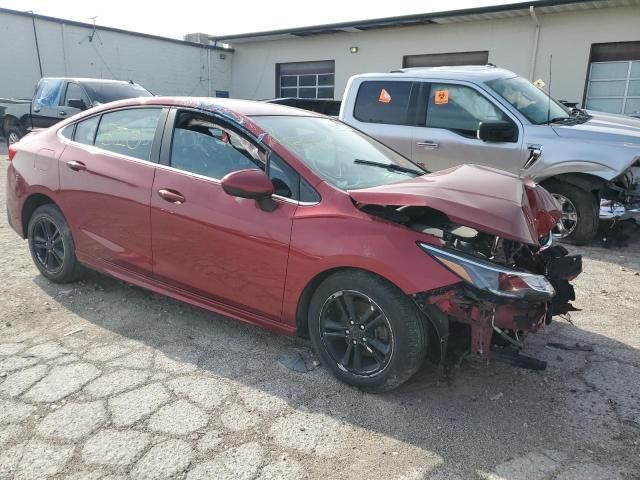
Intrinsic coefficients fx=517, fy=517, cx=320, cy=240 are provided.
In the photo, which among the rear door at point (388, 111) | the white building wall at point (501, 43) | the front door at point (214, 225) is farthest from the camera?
the white building wall at point (501, 43)

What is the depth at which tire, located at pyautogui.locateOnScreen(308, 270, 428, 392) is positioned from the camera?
2.71 meters

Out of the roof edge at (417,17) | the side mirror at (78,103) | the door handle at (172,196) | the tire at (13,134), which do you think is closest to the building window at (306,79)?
the roof edge at (417,17)

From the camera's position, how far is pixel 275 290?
122 inches

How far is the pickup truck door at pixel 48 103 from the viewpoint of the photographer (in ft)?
38.1

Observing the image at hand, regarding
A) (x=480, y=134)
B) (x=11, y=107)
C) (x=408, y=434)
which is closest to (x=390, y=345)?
(x=408, y=434)

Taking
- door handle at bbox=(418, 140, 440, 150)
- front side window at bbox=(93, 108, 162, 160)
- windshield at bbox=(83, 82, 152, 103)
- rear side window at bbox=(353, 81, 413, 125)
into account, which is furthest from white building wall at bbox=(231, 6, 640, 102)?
front side window at bbox=(93, 108, 162, 160)

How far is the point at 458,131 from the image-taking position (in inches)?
248

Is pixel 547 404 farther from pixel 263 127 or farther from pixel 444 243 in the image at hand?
pixel 263 127

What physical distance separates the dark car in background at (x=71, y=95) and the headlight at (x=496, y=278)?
9940 millimetres

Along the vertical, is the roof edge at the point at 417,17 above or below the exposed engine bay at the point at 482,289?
above

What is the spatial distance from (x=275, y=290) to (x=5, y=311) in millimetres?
2312

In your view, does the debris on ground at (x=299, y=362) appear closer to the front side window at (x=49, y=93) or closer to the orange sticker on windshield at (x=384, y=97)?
the orange sticker on windshield at (x=384, y=97)

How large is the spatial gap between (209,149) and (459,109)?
3.88m

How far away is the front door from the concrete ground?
445 mm
